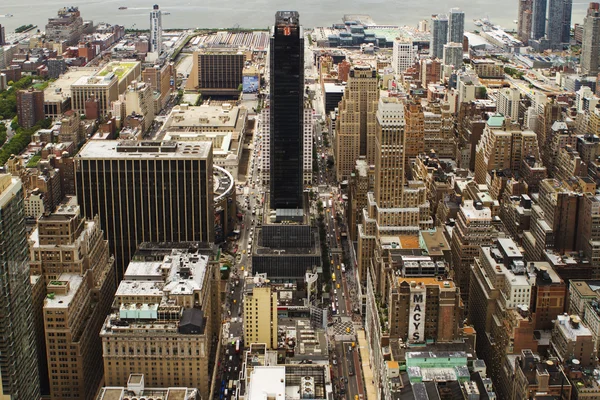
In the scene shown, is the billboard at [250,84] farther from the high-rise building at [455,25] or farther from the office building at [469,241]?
the office building at [469,241]

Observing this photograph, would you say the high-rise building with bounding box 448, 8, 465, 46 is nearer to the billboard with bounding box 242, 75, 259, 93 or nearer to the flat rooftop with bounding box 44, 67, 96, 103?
the billboard with bounding box 242, 75, 259, 93

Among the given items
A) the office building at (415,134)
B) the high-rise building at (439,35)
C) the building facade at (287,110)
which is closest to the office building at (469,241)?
the building facade at (287,110)

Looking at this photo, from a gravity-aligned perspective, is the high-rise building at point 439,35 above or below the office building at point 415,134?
above

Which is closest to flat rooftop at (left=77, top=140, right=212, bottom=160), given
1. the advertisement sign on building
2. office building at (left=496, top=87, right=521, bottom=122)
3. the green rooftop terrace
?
the advertisement sign on building

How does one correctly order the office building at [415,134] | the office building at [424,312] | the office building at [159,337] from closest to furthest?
the office building at [159,337] → the office building at [424,312] → the office building at [415,134]

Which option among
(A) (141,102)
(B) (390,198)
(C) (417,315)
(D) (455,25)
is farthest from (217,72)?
(C) (417,315)

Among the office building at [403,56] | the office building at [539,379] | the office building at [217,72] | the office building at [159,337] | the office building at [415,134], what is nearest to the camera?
the office building at [539,379]
